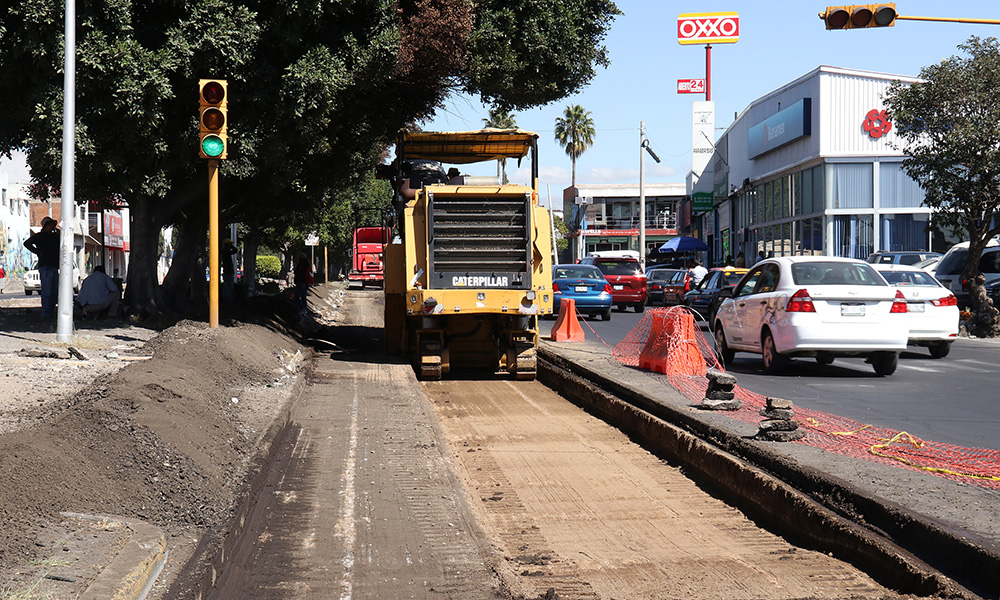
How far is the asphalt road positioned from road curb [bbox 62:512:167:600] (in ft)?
21.7

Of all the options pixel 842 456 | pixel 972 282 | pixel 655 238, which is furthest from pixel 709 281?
pixel 655 238

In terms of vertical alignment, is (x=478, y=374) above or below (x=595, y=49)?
below

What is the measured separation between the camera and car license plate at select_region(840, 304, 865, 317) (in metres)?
13.8

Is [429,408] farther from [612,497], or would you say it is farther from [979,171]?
[979,171]

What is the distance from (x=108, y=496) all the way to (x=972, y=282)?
21.5 m

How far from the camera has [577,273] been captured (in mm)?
28781

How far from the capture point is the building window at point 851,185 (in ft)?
137

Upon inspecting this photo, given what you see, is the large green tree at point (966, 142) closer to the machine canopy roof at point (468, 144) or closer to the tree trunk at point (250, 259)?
the machine canopy roof at point (468, 144)

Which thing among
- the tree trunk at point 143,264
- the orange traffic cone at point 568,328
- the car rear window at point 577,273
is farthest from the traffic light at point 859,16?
the tree trunk at point 143,264

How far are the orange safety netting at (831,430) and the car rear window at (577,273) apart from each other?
555 inches

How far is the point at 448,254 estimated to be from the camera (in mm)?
14570

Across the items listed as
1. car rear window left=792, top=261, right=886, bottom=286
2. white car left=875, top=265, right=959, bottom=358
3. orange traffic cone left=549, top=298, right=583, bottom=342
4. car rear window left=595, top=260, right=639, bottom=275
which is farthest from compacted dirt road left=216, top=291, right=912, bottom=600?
car rear window left=595, top=260, right=639, bottom=275

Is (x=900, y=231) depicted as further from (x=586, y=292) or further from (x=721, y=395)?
(x=721, y=395)

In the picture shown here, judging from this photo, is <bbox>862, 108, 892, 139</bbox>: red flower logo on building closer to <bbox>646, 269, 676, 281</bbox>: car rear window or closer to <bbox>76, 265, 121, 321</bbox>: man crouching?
<bbox>646, 269, 676, 281</bbox>: car rear window
